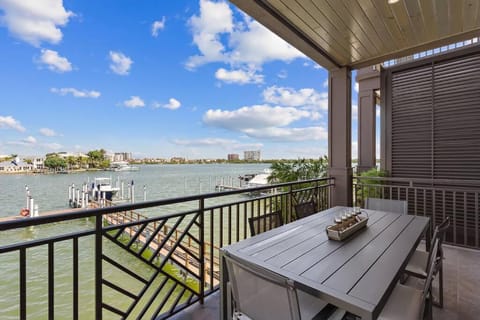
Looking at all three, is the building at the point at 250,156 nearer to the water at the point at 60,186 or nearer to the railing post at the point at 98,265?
the water at the point at 60,186

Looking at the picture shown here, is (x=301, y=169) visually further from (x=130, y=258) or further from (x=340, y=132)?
(x=130, y=258)

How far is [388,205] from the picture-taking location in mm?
2773

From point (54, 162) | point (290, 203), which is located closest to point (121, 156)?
point (54, 162)

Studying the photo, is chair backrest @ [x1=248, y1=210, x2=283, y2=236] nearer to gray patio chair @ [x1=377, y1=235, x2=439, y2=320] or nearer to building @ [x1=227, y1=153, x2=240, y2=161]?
gray patio chair @ [x1=377, y1=235, x2=439, y2=320]

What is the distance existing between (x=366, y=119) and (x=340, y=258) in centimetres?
589

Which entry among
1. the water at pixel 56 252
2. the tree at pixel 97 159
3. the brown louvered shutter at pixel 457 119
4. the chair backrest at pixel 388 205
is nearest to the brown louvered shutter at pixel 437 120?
the brown louvered shutter at pixel 457 119

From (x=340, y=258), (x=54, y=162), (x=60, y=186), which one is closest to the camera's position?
(x=340, y=258)

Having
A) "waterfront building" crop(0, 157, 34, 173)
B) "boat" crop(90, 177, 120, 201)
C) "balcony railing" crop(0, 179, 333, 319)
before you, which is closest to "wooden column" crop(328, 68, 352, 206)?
"balcony railing" crop(0, 179, 333, 319)

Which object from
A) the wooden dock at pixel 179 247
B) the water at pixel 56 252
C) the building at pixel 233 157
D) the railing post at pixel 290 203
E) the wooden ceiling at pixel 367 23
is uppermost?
the wooden ceiling at pixel 367 23

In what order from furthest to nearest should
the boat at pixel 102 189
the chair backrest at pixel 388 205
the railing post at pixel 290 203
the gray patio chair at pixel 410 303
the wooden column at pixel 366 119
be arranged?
the boat at pixel 102 189 < the wooden column at pixel 366 119 < the railing post at pixel 290 203 < the chair backrest at pixel 388 205 < the gray patio chair at pixel 410 303

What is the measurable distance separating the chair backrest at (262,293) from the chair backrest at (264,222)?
848 mm

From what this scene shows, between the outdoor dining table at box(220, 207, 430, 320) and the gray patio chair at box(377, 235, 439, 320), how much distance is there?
5.1 inches

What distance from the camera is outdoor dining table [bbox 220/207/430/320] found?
104cm

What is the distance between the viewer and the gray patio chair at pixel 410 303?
52.5 inches
